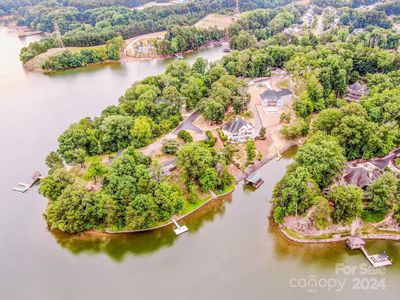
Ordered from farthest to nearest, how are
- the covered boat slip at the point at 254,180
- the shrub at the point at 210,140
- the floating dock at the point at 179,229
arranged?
the shrub at the point at 210,140
the covered boat slip at the point at 254,180
the floating dock at the point at 179,229

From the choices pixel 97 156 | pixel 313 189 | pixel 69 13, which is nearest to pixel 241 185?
pixel 313 189

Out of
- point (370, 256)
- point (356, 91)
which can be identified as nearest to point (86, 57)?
point (356, 91)

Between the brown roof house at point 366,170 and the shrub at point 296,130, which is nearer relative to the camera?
the brown roof house at point 366,170

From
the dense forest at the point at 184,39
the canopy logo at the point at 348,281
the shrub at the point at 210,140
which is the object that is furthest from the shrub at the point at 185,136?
the dense forest at the point at 184,39

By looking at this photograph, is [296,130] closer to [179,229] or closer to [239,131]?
[239,131]

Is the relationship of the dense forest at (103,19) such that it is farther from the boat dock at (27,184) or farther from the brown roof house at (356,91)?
the boat dock at (27,184)

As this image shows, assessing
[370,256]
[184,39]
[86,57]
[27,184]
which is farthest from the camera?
[184,39]

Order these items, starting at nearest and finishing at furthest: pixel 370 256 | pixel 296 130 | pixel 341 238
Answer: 1. pixel 370 256
2. pixel 341 238
3. pixel 296 130
